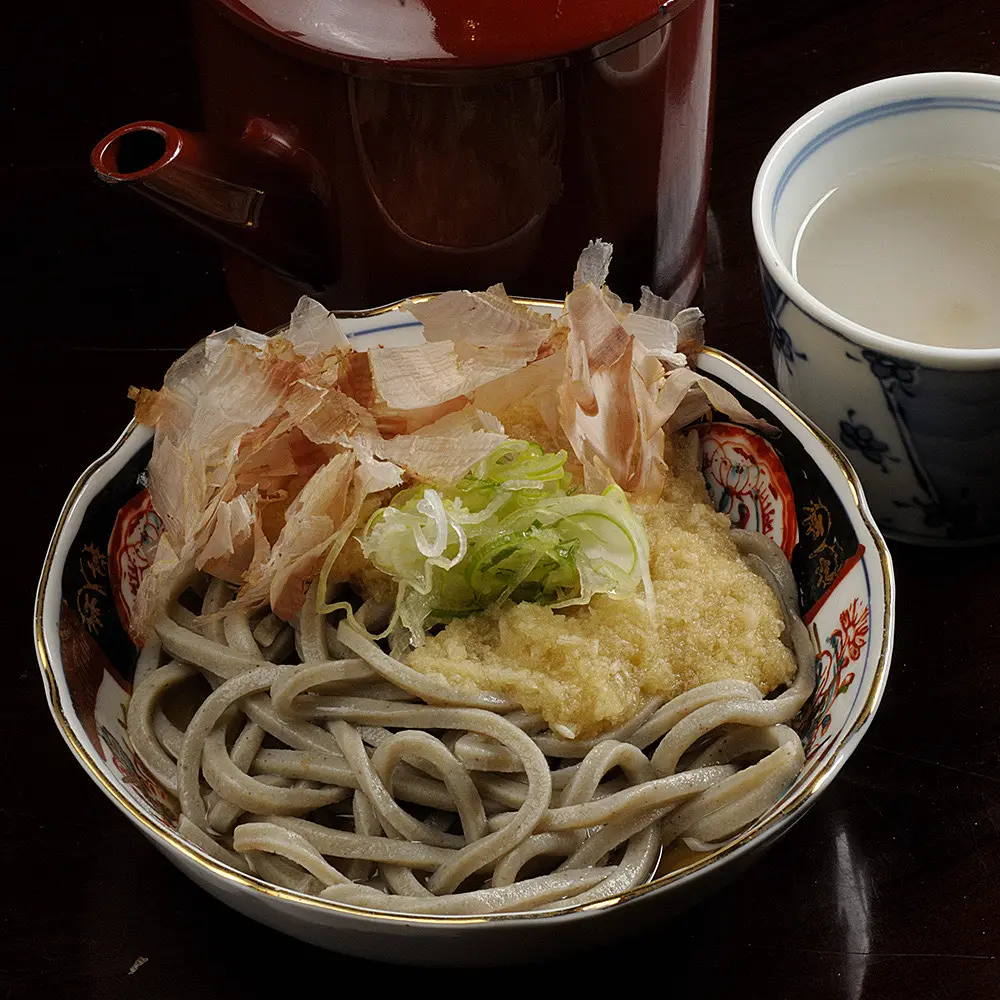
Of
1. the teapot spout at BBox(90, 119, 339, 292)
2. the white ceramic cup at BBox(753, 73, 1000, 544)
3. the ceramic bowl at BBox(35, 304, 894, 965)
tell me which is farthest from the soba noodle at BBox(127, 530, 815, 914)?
the teapot spout at BBox(90, 119, 339, 292)

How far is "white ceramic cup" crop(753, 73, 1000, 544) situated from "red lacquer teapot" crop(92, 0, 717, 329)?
0.39ft

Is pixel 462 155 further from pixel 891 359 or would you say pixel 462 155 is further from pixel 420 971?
pixel 420 971

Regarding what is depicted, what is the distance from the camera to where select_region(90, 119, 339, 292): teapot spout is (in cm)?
124

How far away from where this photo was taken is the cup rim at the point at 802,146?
1183mm

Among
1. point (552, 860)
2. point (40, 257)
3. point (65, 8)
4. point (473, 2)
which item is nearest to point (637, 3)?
point (473, 2)

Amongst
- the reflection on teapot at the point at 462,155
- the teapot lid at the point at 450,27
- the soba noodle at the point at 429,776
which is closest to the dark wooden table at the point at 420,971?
the soba noodle at the point at 429,776

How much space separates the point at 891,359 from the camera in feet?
3.96

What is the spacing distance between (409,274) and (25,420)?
49 centimetres

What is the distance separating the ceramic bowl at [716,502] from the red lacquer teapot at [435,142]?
0.10m

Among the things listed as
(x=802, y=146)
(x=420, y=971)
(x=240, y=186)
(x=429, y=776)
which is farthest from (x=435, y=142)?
(x=420, y=971)

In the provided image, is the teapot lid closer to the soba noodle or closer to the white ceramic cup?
the white ceramic cup

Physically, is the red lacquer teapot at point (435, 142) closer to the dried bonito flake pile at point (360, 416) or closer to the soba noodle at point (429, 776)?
the dried bonito flake pile at point (360, 416)

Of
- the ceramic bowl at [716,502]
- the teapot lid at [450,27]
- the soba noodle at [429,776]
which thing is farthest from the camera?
the teapot lid at [450,27]

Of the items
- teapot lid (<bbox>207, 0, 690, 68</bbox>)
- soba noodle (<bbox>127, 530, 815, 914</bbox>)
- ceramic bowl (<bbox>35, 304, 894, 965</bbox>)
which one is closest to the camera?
ceramic bowl (<bbox>35, 304, 894, 965</bbox>)
